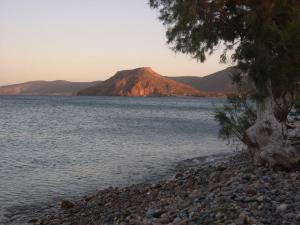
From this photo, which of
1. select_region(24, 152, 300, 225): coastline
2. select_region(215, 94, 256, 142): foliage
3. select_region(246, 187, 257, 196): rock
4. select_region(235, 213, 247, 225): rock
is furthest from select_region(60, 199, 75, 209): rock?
select_region(235, 213, 247, 225): rock

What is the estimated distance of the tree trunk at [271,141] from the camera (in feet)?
55.9

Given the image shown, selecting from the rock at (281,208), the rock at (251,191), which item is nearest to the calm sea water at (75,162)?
the rock at (251,191)

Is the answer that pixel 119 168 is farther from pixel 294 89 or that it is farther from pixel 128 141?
pixel 128 141

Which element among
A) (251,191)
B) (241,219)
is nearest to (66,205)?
(251,191)

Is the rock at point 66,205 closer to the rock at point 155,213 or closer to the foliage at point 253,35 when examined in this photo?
the rock at point 155,213

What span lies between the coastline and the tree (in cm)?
137

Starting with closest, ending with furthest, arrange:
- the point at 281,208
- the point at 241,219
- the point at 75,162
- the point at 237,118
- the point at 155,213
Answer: the point at 241,219, the point at 281,208, the point at 155,213, the point at 237,118, the point at 75,162

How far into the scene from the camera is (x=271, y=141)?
1788cm

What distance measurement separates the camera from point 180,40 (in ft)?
62.4

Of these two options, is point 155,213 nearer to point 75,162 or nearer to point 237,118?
point 237,118

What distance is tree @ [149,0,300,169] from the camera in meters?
17.0

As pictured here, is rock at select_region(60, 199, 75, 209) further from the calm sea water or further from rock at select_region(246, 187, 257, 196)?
rock at select_region(246, 187, 257, 196)

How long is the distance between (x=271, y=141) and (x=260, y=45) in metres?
3.72

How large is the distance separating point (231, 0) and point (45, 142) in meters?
29.8
